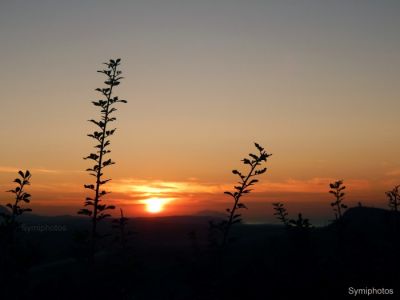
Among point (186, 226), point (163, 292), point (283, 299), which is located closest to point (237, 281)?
point (283, 299)

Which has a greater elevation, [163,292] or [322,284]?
[322,284]

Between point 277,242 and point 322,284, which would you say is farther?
point 277,242

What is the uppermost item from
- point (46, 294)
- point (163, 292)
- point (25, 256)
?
point (25, 256)

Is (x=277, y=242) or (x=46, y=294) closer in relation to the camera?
(x=46, y=294)

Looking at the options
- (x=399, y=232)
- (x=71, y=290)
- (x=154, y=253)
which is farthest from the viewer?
(x=154, y=253)

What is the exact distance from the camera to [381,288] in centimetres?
1702

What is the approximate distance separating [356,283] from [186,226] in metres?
140

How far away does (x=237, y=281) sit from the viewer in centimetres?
1836

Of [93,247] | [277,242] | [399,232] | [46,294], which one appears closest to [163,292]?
[277,242]

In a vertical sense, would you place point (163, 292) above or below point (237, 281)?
below

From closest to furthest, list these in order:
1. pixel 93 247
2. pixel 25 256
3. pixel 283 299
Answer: pixel 283 299, pixel 25 256, pixel 93 247

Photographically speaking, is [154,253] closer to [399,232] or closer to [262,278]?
[399,232]

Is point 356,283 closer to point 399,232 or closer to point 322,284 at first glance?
point 322,284

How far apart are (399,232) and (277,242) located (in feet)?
73.5
